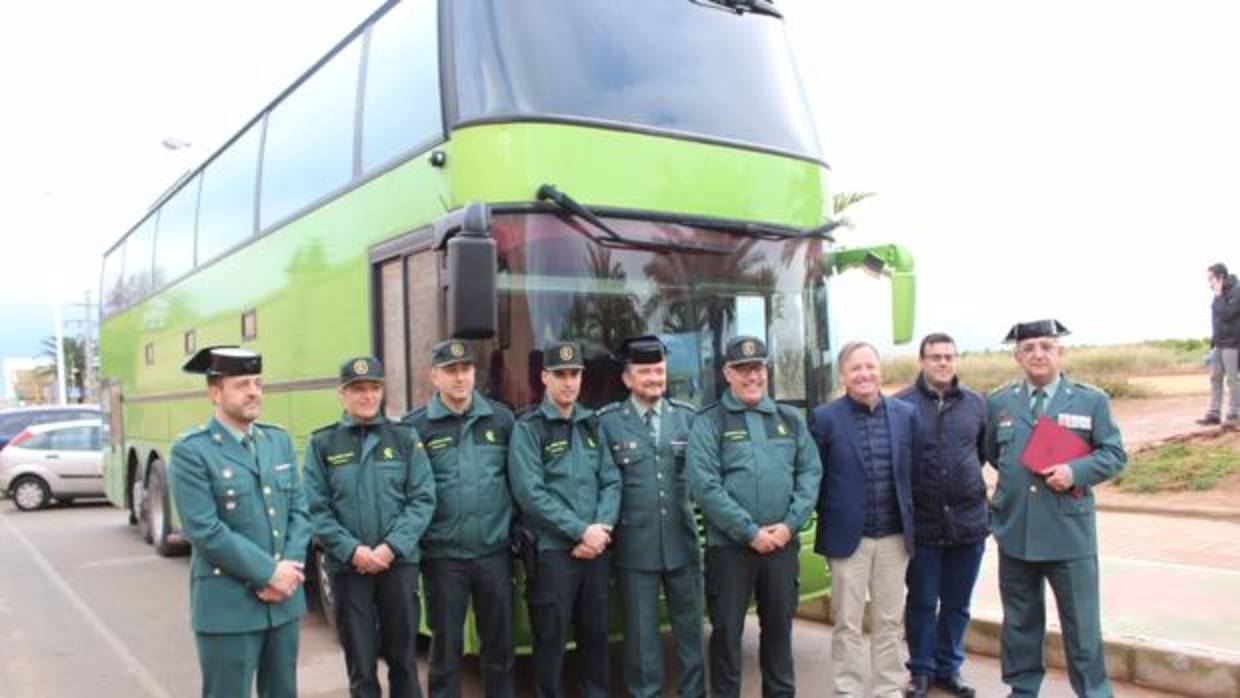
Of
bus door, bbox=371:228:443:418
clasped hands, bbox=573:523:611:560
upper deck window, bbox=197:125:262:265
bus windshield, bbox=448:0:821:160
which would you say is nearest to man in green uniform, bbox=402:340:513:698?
clasped hands, bbox=573:523:611:560

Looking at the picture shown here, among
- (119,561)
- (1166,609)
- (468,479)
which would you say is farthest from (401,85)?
(119,561)

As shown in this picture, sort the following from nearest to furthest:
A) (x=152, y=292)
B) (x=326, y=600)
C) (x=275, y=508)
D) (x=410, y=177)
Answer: (x=275, y=508) → (x=410, y=177) → (x=326, y=600) → (x=152, y=292)

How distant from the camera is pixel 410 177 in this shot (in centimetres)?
551

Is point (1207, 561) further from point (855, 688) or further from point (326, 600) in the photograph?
point (326, 600)

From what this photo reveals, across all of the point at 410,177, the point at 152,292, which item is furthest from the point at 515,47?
the point at 152,292

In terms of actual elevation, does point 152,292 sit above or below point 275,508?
above

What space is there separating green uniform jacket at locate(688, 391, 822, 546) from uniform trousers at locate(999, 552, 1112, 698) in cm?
108

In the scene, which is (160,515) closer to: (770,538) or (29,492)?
(29,492)

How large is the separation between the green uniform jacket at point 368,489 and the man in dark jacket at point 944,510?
244 cm

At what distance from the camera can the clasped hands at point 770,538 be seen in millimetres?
4531

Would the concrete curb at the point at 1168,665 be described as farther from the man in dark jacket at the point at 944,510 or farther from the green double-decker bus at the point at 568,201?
the green double-decker bus at the point at 568,201

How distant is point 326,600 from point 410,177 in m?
3.11

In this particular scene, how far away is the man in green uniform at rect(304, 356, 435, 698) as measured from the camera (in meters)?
4.49

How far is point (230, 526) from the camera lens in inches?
152
